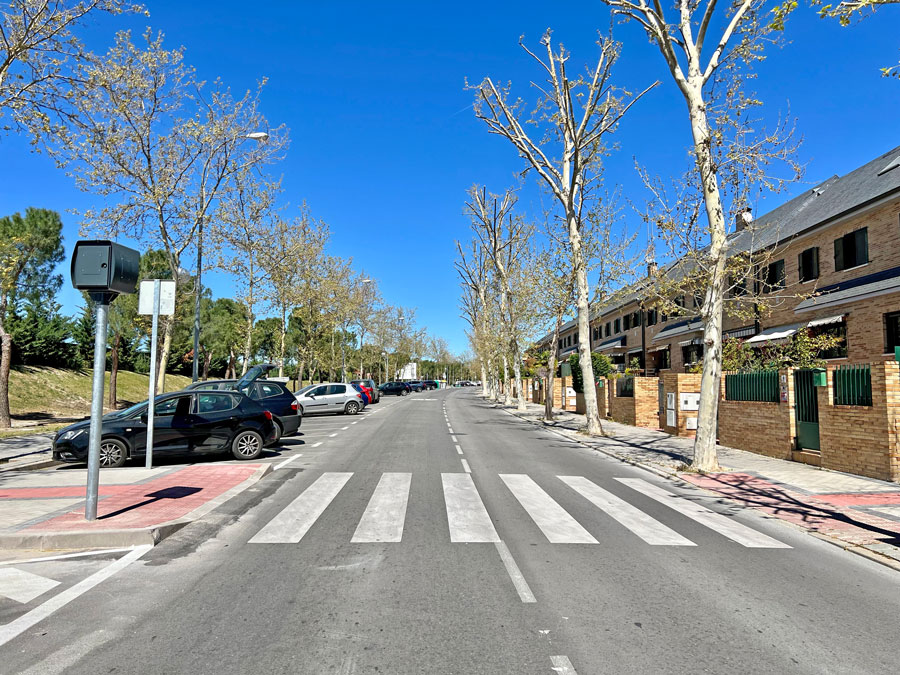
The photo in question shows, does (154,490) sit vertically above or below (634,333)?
below

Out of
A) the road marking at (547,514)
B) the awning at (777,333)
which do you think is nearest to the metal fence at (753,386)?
the awning at (777,333)

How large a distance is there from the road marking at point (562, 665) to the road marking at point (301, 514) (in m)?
3.56

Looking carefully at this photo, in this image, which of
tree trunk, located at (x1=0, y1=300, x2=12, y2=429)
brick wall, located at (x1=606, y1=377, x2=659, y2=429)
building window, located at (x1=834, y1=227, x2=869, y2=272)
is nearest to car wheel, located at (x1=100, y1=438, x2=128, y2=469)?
tree trunk, located at (x1=0, y1=300, x2=12, y2=429)

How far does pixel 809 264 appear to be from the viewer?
76.3 feet

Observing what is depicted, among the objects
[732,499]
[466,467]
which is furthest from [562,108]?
[732,499]

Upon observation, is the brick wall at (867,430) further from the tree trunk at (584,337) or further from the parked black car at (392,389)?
the parked black car at (392,389)

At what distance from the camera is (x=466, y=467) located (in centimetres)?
1208

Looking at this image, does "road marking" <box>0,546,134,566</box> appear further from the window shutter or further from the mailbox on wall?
the window shutter

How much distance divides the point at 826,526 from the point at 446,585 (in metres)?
5.55

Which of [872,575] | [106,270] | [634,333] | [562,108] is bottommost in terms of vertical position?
[872,575]

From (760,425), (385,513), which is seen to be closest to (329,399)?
(760,425)

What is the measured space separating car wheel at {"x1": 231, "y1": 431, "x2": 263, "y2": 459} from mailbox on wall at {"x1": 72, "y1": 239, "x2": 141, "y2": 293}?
6.71 m

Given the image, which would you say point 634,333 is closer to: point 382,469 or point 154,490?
point 382,469

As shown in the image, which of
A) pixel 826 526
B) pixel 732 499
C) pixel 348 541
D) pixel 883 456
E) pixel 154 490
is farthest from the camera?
pixel 883 456
